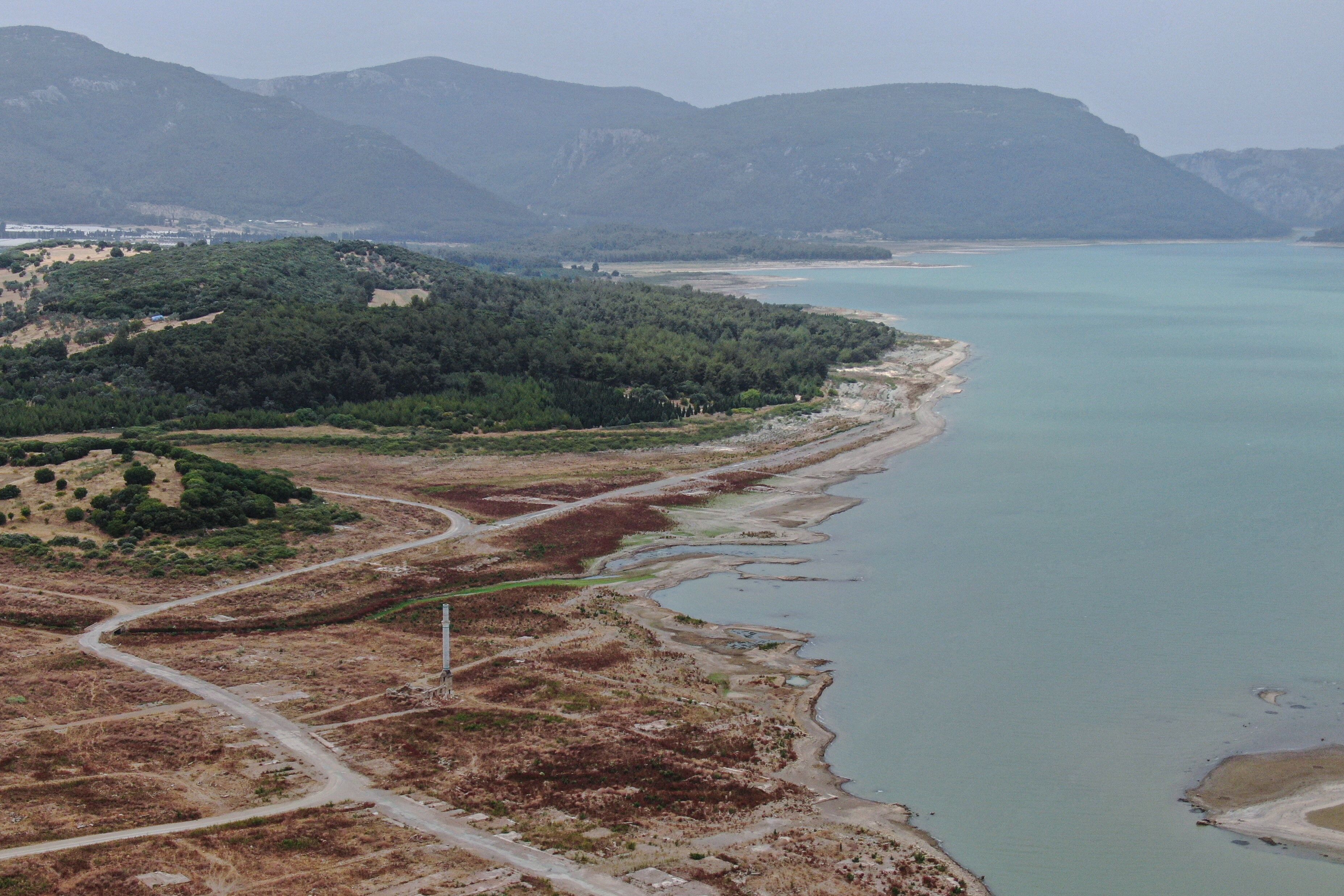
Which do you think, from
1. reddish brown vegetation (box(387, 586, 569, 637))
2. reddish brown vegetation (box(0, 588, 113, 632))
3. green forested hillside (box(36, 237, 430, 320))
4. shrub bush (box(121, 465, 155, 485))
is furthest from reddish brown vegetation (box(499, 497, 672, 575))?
green forested hillside (box(36, 237, 430, 320))

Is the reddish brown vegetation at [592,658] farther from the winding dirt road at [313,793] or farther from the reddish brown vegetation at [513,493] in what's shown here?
the reddish brown vegetation at [513,493]

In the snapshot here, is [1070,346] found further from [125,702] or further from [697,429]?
[125,702]

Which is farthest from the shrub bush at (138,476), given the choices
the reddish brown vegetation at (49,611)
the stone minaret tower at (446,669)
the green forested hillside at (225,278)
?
the green forested hillside at (225,278)

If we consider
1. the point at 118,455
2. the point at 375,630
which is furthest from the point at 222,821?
the point at 118,455

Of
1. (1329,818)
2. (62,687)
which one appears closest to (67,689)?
(62,687)

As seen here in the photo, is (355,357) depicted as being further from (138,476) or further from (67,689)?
(67,689)

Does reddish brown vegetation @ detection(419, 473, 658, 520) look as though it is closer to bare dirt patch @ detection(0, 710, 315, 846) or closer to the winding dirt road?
the winding dirt road

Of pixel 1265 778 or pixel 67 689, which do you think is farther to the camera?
pixel 67 689
